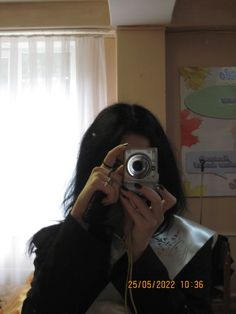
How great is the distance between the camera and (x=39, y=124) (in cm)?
221

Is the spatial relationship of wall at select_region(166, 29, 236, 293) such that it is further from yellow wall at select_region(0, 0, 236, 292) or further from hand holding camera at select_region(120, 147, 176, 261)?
hand holding camera at select_region(120, 147, 176, 261)

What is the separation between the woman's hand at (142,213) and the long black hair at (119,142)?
13 cm

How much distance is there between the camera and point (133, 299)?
25.0 inches

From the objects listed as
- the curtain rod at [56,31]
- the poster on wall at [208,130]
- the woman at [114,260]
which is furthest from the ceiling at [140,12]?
the woman at [114,260]

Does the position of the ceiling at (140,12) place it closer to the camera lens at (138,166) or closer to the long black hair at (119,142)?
the long black hair at (119,142)

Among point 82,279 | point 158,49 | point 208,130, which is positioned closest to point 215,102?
point 208,130

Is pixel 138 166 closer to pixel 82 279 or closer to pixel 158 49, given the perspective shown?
pixel 82 279

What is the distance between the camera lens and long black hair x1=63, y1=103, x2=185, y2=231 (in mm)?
762

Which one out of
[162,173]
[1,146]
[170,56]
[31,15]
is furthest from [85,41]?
[162,173]

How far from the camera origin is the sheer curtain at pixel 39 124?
2195 mm

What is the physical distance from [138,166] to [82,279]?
23 centimetres

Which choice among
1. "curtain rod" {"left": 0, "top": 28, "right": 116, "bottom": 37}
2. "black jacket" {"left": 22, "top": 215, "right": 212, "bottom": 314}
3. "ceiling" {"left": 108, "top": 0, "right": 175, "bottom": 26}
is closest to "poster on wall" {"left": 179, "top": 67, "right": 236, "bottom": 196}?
"ceiling" {"left": 108, "top": 0, "right": 175, "bottom": 26}

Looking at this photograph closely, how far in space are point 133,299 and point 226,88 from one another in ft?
5.95

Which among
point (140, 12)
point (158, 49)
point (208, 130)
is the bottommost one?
point (208, 130)
